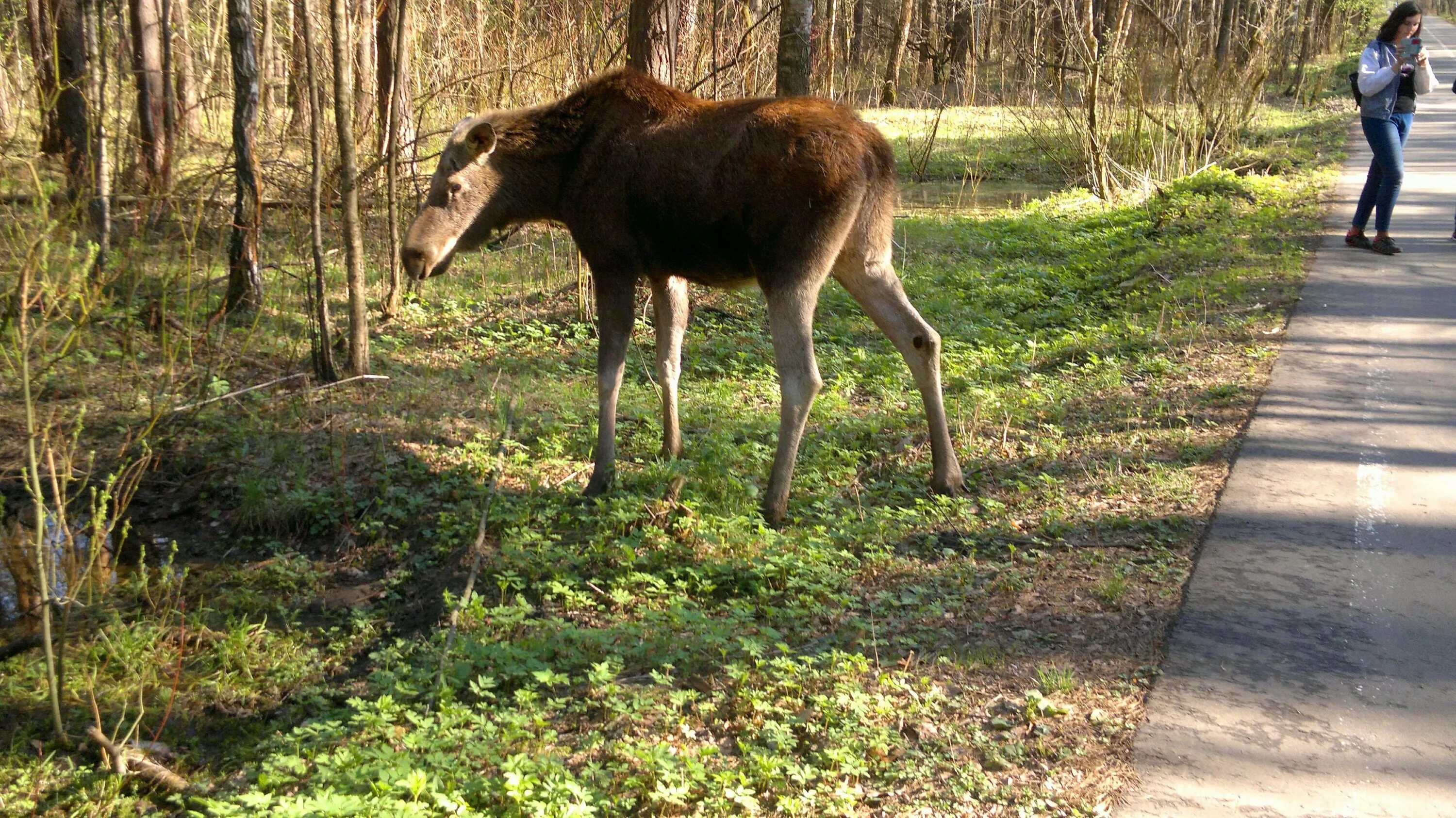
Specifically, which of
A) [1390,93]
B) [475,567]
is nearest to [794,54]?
[1390,93]

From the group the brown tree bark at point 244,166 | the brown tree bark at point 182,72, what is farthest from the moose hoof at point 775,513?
the brown tree bark at point 182,72

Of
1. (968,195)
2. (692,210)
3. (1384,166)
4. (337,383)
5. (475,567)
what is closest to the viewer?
(475,567)

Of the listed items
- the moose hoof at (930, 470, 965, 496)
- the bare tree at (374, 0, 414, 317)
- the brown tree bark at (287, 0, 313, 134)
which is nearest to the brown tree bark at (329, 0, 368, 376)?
the brown tree bark at (287, 0, 313, 134)

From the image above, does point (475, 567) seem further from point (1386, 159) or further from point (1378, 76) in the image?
point (1378, 76)

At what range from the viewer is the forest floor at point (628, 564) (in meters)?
3.92

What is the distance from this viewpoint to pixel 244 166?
26.0ft

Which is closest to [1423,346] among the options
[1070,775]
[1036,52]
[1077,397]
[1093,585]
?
[1077,397]

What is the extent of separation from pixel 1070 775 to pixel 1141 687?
673mm

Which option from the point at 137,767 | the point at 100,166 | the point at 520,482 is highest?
the point at 100,166

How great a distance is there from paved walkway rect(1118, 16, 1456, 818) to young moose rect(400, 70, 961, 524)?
6.06ft

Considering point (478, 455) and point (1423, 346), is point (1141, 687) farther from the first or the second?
point (1423, 346)

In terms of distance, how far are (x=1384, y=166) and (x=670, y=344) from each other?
8091 millimetres

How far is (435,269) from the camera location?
6.68 m

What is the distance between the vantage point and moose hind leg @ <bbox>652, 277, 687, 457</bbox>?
6875 mm
